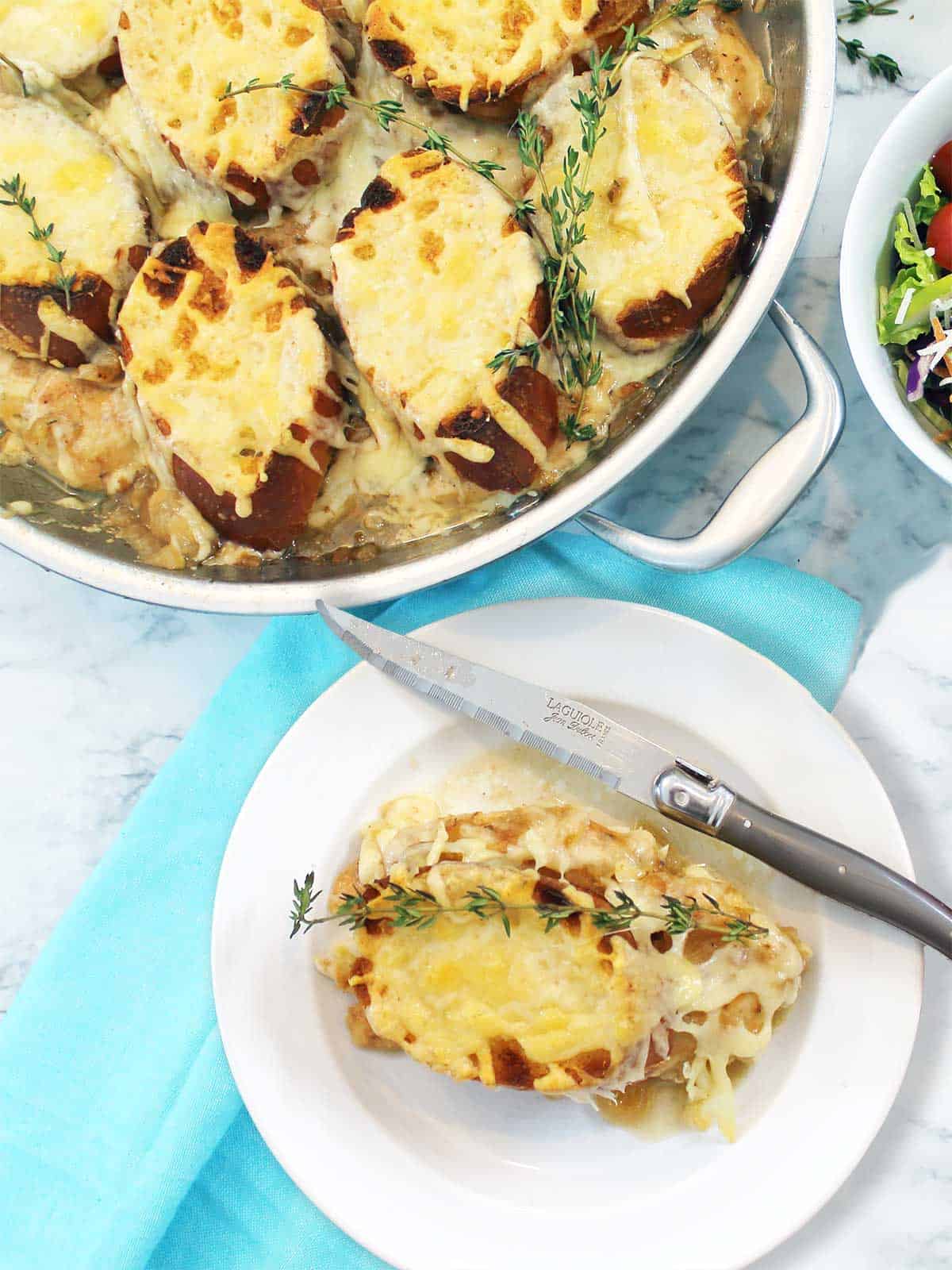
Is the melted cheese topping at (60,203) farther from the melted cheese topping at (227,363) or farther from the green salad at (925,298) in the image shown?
the green salad at (925,298)

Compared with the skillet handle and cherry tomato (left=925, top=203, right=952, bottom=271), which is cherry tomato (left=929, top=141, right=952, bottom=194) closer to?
cherry tomato (left=925, top=203, right=952, bottom=271)

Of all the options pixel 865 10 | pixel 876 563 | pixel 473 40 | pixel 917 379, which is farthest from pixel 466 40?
pixel 876 563

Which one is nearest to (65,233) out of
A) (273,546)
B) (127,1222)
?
(273,546)

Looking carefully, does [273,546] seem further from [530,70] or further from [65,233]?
[530,70]

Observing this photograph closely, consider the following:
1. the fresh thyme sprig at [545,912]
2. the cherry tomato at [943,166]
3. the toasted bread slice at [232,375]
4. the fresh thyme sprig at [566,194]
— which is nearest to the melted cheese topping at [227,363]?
the toasted bread slice at [232,375]

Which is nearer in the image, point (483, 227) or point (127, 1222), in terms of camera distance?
point (483, 227)
